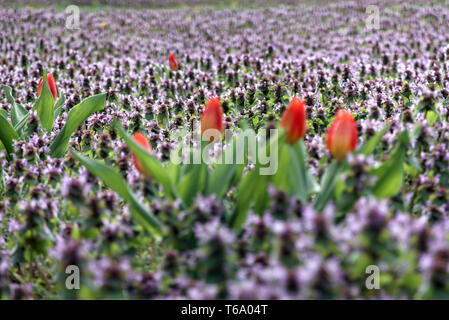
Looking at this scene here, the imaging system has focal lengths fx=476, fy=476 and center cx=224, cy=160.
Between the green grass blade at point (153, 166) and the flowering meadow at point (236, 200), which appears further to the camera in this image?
the green grass blade at point (153, 166)

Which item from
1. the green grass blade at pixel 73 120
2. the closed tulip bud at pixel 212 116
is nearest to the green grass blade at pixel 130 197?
the closed tulip bud at pixel 212 116

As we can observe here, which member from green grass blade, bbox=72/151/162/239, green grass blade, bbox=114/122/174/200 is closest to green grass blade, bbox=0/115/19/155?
green grass blade, bbox=72/151/162/239

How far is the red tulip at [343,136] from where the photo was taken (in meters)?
2.83

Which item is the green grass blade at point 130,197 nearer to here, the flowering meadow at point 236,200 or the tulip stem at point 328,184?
the flowering meadow at point 236,200

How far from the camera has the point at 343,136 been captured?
285cm

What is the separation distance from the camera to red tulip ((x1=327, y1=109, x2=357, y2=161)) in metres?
2.83

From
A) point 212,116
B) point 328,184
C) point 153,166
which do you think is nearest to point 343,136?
point 328,184

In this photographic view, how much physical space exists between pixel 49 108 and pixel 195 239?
2997 mm

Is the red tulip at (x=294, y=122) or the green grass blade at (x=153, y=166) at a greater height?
the red tulip at (x=294, y=122)

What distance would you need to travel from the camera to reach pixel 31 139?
14.4 ft

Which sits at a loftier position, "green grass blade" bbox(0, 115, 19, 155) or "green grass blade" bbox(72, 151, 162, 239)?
"green grass blade" bbox(0, 115, 19, 155)

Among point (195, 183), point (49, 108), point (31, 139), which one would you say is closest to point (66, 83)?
point (49, 108)

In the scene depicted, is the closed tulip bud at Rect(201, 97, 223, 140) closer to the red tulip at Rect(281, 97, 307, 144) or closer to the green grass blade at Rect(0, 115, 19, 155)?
the red tulip at Rect(281, 97, 307, 144)

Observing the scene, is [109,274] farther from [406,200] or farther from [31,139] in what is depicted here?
[31,139]
